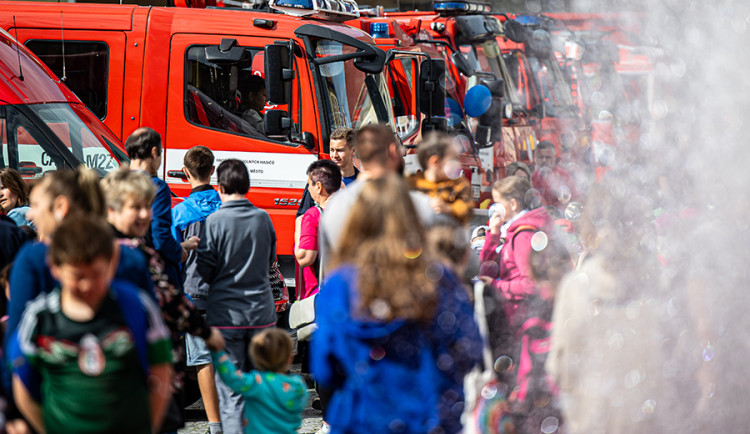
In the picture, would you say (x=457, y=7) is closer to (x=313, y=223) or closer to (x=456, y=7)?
(x=456, y=7)

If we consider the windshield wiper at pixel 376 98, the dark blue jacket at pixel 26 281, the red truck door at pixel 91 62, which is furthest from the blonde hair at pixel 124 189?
the windshield wiper at pixel 376 98

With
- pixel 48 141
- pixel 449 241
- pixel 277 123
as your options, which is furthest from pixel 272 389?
pixel 277 123

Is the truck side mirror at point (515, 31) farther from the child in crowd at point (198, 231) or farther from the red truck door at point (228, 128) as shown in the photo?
the child in crowd at point (198, 231)

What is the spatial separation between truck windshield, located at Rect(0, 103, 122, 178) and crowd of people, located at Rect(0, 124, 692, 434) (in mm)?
1506

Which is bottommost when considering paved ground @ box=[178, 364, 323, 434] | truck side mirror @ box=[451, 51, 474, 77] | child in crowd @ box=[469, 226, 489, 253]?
paved ground @ box=[178, 364, 323, 434]

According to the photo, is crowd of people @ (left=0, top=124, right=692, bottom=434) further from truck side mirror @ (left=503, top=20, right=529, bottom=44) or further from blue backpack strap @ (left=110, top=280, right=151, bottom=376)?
truck side mirror @ (left=503, top=20, right=529, bottom=44)

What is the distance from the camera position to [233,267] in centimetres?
553

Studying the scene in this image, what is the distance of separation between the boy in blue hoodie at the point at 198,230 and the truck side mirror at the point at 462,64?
21.2ft

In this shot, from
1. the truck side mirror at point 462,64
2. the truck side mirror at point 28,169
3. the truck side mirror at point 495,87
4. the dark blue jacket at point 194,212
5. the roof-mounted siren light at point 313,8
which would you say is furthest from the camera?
the truck side mirror at point 462,64

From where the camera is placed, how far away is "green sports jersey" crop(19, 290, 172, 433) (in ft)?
9.92

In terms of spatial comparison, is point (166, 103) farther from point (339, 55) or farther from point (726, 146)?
point (726, 146)

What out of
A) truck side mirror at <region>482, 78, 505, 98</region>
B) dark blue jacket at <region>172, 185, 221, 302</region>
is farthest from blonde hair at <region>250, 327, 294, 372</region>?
truck side mirror at <region>482, 78, 505, 98</region>

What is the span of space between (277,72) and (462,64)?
4251mm

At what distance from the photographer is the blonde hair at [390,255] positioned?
9.43 ft
